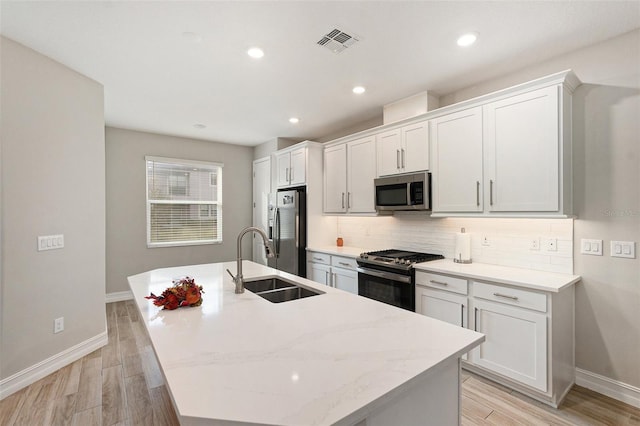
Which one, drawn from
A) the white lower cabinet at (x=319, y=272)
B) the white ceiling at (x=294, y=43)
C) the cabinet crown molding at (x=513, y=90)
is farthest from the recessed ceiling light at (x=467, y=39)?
the white lower cabinet at (x=319, y=272)

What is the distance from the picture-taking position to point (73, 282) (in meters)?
2.93

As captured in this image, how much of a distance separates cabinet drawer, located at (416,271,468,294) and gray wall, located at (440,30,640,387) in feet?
2.90

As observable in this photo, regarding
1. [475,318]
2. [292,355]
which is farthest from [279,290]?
[475,318]

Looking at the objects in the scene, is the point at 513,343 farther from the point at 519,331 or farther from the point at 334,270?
the point at 334,270

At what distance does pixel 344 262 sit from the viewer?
3.76m

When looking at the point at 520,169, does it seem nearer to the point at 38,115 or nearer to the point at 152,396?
the point at 152,396

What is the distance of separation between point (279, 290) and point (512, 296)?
5.68ft

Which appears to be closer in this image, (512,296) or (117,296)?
(512,296)

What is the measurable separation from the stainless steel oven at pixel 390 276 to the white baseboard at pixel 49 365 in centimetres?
278

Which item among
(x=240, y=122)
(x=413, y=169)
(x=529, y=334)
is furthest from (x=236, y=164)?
(x=529, y=334)

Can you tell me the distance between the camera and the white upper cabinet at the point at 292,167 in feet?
14.7

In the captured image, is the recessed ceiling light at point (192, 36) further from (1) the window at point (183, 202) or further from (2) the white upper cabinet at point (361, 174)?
(1) the window at point (183, 202)

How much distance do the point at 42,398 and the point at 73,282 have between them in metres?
0.99

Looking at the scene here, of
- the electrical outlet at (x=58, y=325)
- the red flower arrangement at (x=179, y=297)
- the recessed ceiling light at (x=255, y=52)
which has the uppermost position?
the recessed ceiling light at (x=255, y=52)
